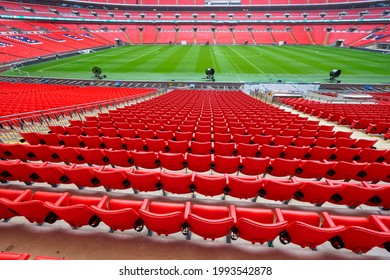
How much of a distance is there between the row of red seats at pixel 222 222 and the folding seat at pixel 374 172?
1683mm

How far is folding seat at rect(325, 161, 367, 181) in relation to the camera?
3.83 metres

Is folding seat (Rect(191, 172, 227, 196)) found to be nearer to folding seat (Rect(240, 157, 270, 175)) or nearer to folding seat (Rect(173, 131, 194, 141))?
folding seat (Rect(240, 157, 270, 175))

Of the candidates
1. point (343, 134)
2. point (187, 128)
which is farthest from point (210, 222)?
point (343, 134)

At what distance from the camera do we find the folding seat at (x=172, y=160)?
13.3 ft

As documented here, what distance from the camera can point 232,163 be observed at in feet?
13.2

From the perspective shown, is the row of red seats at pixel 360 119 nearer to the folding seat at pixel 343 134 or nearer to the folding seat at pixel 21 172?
the folding seat at pixel 343 134

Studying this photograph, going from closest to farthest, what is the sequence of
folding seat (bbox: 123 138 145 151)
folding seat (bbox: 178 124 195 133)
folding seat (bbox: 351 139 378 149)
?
folding seat (bbox: 123 138 145 151) < folding seat (bbox: 351 139 378 149) < folding seat (bbox: 178 124 195 133)

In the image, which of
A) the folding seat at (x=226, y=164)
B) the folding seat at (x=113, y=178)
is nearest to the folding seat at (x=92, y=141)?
the folding seat at (x=113, y=178)

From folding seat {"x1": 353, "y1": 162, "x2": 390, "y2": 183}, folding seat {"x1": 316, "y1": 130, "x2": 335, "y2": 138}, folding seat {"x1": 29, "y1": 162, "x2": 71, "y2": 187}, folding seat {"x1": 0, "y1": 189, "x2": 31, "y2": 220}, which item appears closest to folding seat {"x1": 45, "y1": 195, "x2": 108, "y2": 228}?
folding seat {"x1": 0, "y1": 189, "x2": 31, "y2": 220}

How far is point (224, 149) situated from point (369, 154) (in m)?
3.66

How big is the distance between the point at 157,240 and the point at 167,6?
8188 centimetres

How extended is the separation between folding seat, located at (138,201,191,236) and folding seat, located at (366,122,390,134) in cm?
860

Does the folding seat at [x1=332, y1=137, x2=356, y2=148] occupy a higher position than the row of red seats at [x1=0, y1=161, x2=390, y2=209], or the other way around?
the folding seat at [x1=332, y1=137, x2=356, y2=148]

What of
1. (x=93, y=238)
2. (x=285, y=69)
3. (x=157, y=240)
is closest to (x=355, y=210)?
(x=157, y=240)
